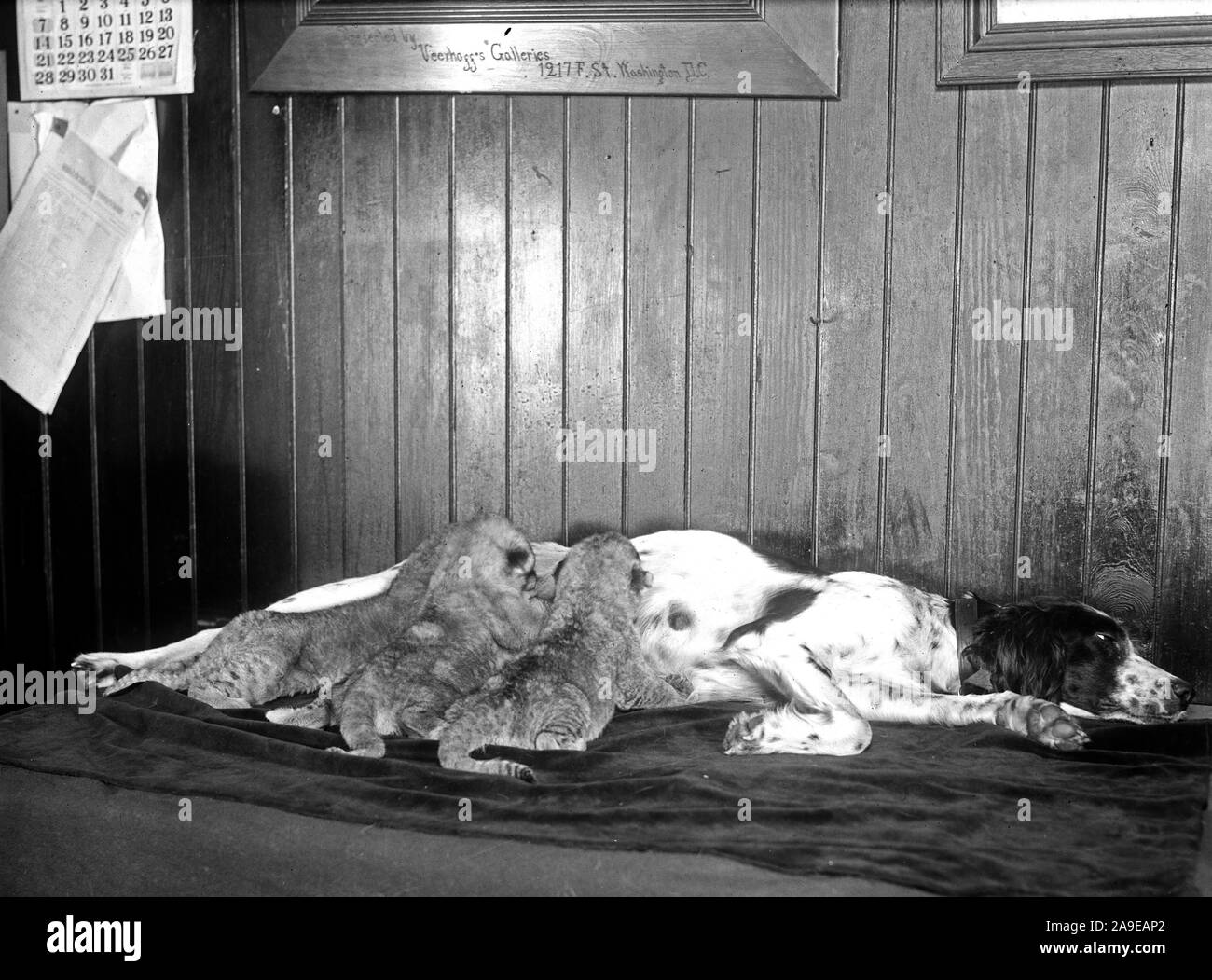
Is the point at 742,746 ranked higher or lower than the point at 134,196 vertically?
lower

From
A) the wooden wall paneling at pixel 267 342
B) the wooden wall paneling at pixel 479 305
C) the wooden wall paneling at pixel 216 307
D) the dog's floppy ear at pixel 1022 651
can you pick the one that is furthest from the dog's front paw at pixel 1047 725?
the wooden wall paneling at pixel 216 307

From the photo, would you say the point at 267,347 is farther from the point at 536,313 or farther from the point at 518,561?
the point at 518,561

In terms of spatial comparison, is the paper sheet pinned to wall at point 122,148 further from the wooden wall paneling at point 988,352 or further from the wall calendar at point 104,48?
the wooden wall paneling at point 988,352

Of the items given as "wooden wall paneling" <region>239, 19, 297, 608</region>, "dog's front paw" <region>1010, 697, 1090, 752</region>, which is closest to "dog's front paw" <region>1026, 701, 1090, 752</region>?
"dog's front paw" <region>1010, 697, 1090, 752</region>

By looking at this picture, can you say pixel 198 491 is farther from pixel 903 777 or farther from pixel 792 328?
pixel 903 777

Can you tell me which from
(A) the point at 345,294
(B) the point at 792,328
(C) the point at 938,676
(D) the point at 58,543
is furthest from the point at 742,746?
(D) the point at 58,543

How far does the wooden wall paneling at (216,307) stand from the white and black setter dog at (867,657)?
1.94 ft

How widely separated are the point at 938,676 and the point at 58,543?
3033 millimetres

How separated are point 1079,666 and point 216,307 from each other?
2925 mm

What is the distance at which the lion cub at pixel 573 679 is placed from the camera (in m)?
2.47

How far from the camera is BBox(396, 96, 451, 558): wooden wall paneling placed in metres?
3.62

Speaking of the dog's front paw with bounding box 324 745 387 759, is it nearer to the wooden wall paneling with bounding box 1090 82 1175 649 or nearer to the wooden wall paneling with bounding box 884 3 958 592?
the wooden wall paneling with bounding box 884 3 958 592

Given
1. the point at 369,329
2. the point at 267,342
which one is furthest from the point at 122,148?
the point at 369,329
